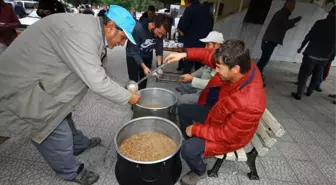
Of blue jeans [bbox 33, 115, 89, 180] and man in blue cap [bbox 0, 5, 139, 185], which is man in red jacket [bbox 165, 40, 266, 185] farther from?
blue jeans [bbox 33, 115, 89, 180]

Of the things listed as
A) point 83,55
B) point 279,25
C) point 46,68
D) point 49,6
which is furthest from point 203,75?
point 49,6

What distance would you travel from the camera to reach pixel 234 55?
143cm

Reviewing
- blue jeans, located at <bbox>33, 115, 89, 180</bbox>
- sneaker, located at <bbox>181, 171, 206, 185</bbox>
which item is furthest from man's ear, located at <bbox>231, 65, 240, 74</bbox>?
blue jeans, located at <bbox>33, 115, 89, 180</bbox>

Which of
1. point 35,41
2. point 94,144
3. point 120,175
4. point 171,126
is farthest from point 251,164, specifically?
point 35,41

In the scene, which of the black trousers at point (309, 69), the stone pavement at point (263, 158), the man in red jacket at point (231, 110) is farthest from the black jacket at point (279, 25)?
the man in red jacket at point (231, 110)

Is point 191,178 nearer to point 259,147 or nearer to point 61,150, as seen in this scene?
point 259,147

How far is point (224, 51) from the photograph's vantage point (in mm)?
1454

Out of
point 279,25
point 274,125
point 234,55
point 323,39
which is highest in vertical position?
point 234,55

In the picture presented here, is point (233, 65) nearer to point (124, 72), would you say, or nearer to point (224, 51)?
point (224, 51)

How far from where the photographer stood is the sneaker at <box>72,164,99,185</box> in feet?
6.07

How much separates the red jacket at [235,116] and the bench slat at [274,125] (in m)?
0.21

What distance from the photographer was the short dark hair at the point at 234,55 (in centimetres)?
143

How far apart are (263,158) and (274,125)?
3.16 feet

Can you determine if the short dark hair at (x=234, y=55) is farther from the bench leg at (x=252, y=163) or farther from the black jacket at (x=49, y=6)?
the black jacket at (x=49, y=6)
